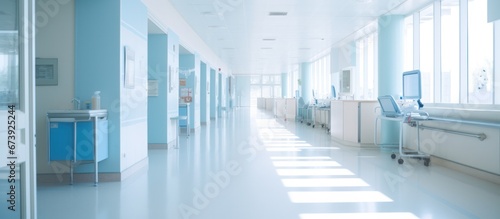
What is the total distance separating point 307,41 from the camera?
12.9 meters

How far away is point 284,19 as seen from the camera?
9.47 metres

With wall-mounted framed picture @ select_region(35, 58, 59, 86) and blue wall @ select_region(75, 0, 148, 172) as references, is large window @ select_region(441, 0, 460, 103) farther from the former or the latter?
wall-mounted framed picture @ select_region(35, 58, 59, 86)

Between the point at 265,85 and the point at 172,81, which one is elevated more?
the point at 265,85

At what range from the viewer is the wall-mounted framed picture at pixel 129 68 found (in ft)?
17.3

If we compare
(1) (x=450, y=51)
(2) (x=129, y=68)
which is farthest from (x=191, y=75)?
(1) (x=450, y=51)

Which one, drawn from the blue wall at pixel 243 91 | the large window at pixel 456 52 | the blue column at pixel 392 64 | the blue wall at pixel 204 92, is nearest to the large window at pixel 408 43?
the large window at pixel 456 52

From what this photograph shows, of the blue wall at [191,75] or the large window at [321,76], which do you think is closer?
the blue wall at [191,75]

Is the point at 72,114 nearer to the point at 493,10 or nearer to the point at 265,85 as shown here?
the point at 493,10

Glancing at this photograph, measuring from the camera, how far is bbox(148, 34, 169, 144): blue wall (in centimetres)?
796

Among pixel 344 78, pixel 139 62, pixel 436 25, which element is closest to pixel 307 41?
pixel 344 78

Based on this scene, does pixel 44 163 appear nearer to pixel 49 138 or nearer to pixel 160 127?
pixel 49 138

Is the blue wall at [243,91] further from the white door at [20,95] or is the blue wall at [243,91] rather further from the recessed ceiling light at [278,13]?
the white door at [20,95]

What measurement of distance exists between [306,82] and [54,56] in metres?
14.6

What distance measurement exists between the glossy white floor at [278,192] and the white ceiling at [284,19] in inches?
125
